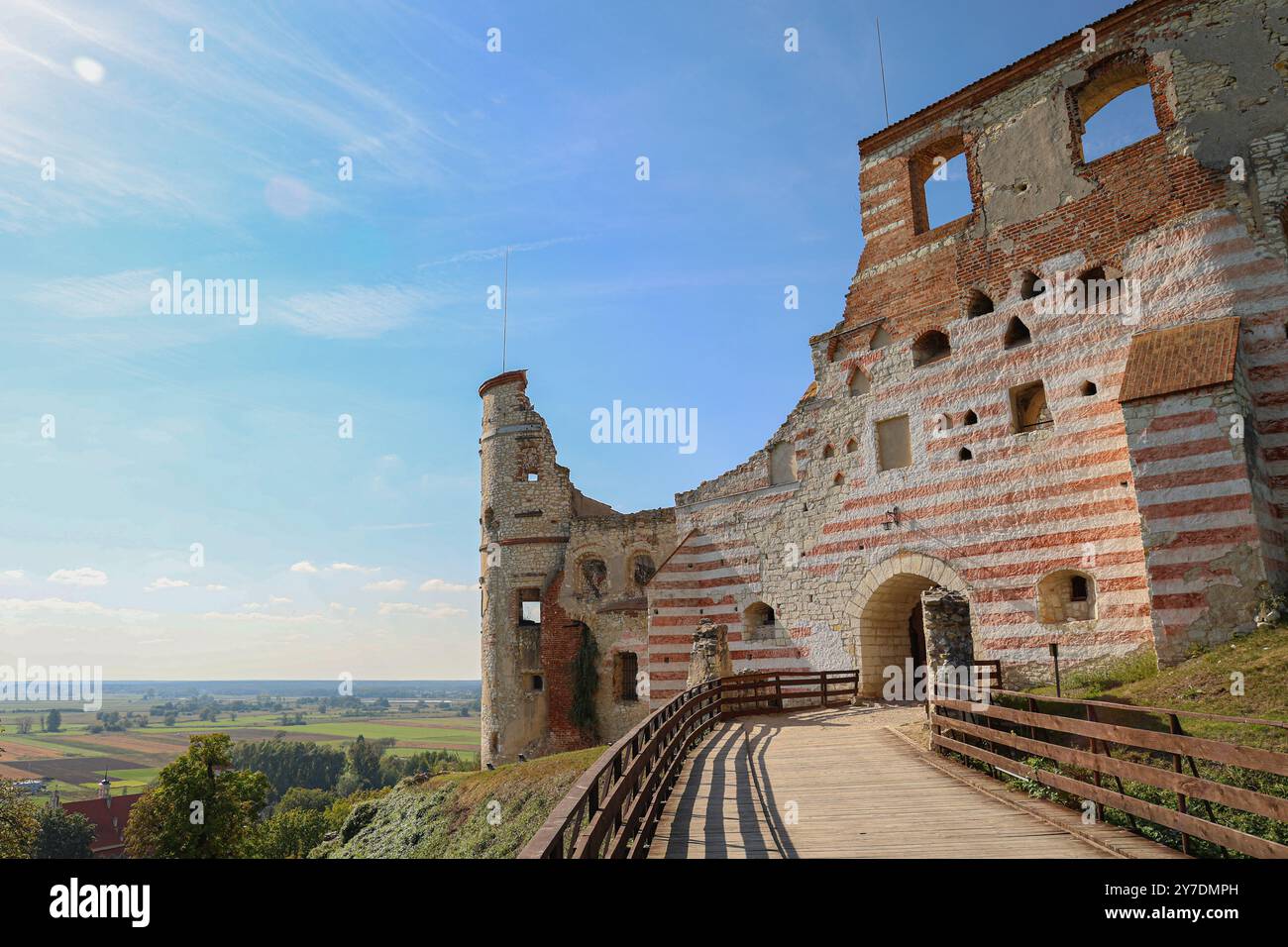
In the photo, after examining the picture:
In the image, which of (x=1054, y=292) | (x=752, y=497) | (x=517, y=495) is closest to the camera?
(x=1054, y=292)

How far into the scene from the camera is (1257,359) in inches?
579

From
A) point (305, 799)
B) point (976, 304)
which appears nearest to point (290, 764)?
point (305, 799)

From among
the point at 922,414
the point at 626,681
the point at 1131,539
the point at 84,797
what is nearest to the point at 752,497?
the point at 922,414

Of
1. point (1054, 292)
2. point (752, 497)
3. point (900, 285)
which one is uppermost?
point (900, 285)

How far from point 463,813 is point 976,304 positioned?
1778 cm

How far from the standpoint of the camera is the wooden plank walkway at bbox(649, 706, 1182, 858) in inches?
269

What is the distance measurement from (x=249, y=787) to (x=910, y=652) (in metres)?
27.2

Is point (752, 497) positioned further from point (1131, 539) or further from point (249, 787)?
point (249, 787)

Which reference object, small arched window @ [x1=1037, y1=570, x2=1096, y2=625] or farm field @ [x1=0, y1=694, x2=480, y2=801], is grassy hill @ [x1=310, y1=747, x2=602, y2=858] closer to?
small arched window @ [x1=1037, y1=570, x2=1096, y2=625]

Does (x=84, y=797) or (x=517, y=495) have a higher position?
(x=517, y=495)

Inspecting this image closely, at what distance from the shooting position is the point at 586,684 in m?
27.3

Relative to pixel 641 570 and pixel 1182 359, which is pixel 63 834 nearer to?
pixel 641 570

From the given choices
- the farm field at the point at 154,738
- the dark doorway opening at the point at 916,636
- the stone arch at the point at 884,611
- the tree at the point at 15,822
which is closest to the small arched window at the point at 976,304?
the stone arch at the point at 884,611
